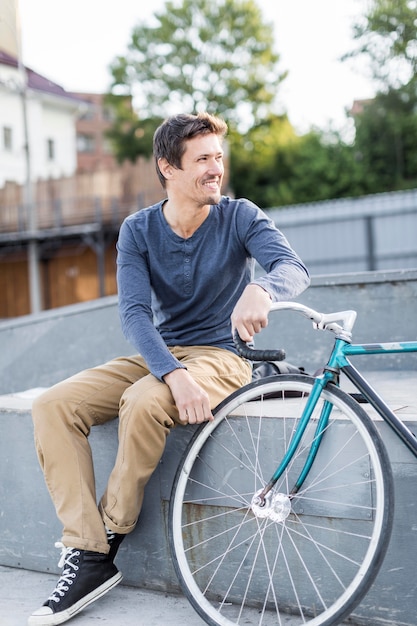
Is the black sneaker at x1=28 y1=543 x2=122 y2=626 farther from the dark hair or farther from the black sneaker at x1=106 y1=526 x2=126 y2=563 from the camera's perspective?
the dark hair

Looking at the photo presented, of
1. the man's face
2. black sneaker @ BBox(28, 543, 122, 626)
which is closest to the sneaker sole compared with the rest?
black sneaker @ BBox(28, 543, 122, 626)

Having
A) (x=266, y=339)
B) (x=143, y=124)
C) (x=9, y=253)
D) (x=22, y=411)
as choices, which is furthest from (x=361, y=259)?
(x=143, y=124)

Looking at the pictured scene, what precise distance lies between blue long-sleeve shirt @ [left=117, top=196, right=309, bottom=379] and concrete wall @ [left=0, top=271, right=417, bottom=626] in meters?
0.41

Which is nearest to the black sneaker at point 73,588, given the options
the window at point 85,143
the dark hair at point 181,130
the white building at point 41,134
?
the dark hair at point 181,130

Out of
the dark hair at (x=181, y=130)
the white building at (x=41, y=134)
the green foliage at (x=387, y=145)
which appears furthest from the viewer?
the white building at (x=41, y=134)

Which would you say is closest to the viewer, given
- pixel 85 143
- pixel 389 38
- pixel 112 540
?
pixel 112 540

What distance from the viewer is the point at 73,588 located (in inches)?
102

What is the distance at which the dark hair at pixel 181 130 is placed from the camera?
281 centimetres

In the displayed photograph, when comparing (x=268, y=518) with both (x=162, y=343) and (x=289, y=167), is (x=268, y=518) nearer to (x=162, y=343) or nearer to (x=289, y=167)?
(x=162, y=343)

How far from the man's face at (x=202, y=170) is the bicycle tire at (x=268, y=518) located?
2.46 feet

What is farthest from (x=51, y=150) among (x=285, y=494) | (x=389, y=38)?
(x=285, y=494)

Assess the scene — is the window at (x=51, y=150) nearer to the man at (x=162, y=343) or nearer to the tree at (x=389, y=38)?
the tree at (x=389, y=38)

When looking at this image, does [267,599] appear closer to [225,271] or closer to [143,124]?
[225,271]

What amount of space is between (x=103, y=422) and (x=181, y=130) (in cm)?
112
